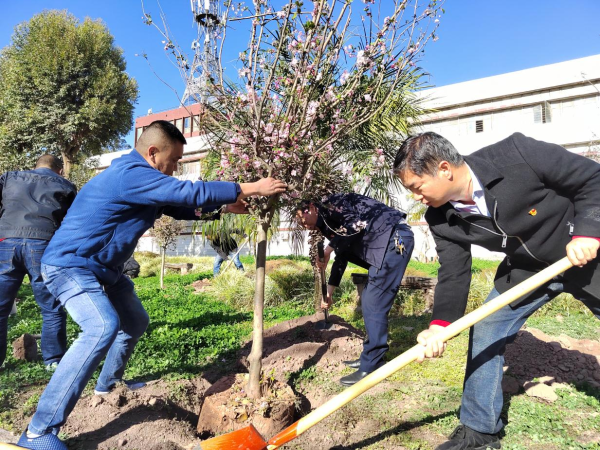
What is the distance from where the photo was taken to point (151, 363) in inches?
165

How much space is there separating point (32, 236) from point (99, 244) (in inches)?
63.5

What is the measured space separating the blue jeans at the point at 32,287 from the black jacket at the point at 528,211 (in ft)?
11.1

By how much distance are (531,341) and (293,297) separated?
438 cm

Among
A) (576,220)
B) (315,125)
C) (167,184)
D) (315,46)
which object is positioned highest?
(315,46)

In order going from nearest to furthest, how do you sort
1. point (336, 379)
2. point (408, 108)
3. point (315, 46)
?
point (315, 46)
point (336, 379)
point (408, 108)

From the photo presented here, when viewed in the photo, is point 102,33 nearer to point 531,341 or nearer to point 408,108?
point 408,108

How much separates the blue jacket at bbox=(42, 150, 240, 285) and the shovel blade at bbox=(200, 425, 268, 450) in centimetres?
122

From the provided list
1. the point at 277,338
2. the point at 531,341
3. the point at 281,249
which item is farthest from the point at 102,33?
the point at 531,341

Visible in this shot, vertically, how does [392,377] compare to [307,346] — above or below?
below

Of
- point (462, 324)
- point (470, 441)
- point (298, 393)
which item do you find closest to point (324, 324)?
point (298, 393)

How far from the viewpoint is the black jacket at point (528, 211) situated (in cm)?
232

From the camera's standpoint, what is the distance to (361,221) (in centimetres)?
381

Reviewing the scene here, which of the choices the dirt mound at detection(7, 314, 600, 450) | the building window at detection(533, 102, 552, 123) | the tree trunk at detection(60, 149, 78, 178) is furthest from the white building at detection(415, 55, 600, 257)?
the tree trunk at detection(60, 149, 78, 178)

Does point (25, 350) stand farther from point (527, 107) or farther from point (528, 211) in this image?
point (527, 107)
